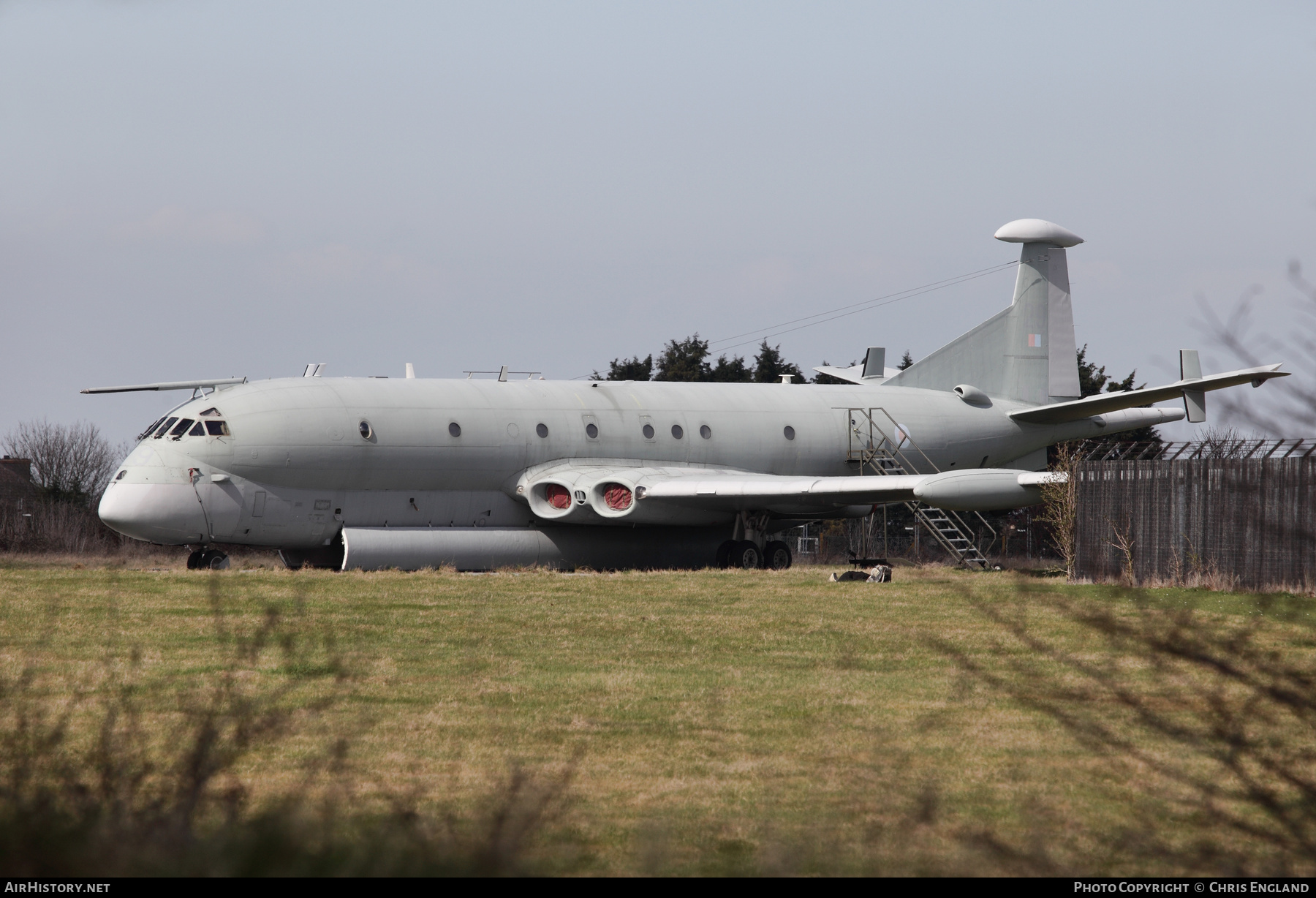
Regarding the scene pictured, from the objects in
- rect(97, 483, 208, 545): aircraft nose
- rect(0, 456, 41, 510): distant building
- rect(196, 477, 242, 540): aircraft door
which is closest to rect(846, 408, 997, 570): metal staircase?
rect(196, 477, 242, 540): aircraft door

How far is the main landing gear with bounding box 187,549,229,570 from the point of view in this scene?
22.3m

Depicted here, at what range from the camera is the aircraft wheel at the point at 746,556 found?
2612cm

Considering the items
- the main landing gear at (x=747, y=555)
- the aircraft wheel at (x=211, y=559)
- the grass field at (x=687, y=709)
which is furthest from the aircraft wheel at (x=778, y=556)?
the aircraft wheel at (x=211, y=559)

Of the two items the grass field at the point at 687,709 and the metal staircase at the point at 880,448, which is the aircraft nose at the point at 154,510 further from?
the metal staircase at the point at 880,448

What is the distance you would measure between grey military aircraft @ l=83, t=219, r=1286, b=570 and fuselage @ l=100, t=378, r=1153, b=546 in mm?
34

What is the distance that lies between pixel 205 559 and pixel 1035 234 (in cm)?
2021

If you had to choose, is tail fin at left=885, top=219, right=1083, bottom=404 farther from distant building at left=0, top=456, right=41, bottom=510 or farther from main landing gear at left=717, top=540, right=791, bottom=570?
distant building at left=0, top=456, right=41, bottom=510

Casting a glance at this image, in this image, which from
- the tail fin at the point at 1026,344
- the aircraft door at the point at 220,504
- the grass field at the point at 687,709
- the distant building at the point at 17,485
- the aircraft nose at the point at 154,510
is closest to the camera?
the grass field at the point at 687,709

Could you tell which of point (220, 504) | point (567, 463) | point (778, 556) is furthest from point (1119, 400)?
point (220, 504)

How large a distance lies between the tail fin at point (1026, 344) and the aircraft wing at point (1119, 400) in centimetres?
81

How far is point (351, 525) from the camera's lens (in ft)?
76.1

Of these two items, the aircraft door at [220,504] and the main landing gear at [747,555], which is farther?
the main landing gear at [747,555]

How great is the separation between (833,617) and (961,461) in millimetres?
15592

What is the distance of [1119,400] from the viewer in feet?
89.5
